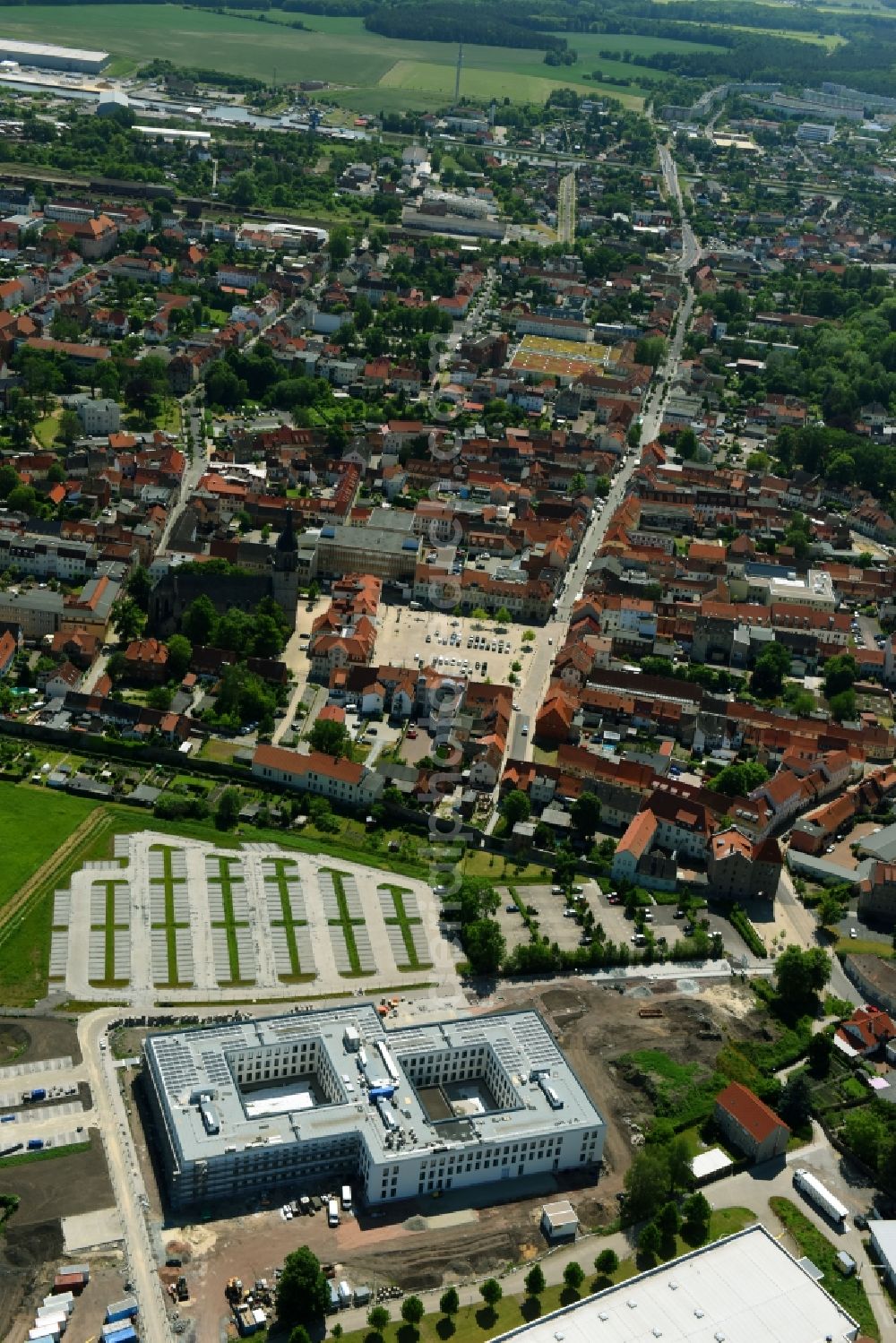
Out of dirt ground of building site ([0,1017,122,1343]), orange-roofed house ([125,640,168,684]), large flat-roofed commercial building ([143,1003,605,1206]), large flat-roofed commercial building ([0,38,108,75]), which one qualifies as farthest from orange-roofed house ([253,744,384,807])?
large flat-roofed commercial building ([0,38,108,75])

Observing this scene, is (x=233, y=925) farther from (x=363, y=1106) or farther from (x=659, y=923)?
(x=659, y=923)

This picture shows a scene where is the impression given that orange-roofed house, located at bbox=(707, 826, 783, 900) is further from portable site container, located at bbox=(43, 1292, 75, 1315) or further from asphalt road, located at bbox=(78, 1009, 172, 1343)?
portable site container, located at bbox=(43, 1292, 75, 1315)

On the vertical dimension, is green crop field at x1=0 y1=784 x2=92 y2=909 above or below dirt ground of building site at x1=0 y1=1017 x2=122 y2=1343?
below

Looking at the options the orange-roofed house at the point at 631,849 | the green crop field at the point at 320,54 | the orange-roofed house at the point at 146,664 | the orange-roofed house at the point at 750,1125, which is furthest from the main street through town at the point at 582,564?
the green crop field at the point at 320,54

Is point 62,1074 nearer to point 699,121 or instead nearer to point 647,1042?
point 647,1042

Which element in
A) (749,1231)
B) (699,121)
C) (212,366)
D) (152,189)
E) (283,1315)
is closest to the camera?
(283,1315)

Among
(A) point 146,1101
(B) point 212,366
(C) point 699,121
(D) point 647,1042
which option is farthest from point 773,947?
(C) point 699,121
